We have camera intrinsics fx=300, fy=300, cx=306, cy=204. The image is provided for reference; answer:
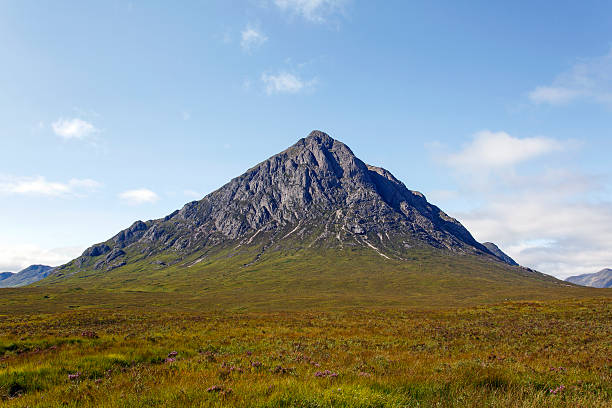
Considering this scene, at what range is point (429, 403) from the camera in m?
6.54

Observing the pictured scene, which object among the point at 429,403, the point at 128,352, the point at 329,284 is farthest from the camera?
the point at 329,284

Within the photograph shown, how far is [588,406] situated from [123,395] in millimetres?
10353

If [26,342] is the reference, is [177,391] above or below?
above

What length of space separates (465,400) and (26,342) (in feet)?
74.6

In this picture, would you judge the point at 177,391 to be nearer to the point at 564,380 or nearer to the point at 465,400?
the point at 465,400

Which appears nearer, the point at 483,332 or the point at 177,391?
the point at 177,391

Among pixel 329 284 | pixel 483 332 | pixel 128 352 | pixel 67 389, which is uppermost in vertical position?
pixel 67 389

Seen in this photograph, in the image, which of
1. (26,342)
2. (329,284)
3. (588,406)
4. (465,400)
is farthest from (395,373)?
(329,284)

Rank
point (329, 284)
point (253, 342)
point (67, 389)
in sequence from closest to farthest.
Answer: point (67, 389) < point (253, 342) < point (329, 284)

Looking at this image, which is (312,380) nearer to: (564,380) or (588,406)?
(588,406)

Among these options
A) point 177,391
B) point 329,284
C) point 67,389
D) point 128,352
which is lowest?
point 329,284

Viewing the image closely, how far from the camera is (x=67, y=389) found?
7582 millimetres

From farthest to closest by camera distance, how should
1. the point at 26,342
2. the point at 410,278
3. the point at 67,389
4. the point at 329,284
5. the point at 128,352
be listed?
the point at 410,278, the point at 329,284, the point at 26,342, the point at 128,352, the point at 67,389

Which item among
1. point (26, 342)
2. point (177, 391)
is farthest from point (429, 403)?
point (26, 342)
